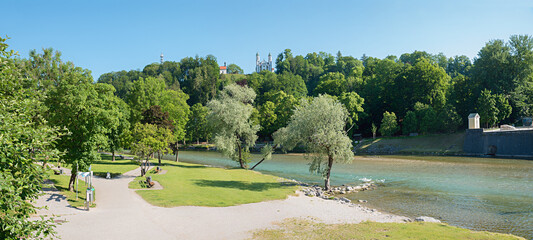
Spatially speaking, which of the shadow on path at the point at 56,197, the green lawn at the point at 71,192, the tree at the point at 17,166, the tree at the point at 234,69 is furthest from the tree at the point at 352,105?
the tree at the point at 234,69

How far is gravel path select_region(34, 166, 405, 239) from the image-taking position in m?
15.7

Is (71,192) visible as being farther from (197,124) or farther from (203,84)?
(203,84)

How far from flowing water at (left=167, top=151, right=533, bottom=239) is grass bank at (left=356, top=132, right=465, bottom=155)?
19491mm

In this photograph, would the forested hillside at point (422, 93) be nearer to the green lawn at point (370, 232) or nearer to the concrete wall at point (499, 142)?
the concrete wall at point (499, 142)

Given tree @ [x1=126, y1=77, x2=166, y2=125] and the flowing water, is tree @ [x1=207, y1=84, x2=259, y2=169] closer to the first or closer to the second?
the flowing water

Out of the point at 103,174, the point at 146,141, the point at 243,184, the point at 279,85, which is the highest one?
the point at 279,85

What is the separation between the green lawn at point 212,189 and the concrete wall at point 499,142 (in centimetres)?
4477

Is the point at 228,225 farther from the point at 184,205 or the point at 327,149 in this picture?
the point at 327,149

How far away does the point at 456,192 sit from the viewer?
92.6 feet

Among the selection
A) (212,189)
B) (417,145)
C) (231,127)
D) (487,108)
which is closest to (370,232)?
(212,189)

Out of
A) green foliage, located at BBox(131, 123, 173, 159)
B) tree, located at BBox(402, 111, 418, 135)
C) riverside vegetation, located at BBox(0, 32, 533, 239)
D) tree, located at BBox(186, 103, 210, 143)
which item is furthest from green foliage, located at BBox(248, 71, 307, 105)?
green foliage, located at BBox(131, 123, 173, 159)

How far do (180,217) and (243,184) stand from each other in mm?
12802

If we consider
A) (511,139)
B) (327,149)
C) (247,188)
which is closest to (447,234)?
(327,149)

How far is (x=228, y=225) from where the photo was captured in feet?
56.9
